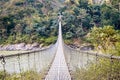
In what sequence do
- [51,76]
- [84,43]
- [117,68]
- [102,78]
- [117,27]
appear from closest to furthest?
[117,68], [102,78], [51,76], [117,27], [84,43]

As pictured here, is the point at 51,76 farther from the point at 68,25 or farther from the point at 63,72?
the point at 68,25

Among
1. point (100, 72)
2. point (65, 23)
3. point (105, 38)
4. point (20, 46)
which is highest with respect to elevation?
point (100, 72)

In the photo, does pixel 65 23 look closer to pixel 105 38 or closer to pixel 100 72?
pixel 105 38

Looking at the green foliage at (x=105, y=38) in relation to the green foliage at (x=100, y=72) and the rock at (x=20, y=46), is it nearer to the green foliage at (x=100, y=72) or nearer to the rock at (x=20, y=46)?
the green foliage at (x=100, y=72)

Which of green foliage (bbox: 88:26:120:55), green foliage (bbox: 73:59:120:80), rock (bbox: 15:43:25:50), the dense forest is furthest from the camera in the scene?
rock (bbox: 15:43:25:50)

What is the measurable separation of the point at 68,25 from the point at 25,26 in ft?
17.9

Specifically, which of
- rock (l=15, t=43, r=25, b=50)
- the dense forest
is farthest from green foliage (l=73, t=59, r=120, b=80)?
rock (l=15, t=43, r=25, b=50)

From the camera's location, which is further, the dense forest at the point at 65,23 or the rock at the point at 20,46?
the rock at the point at 20,46

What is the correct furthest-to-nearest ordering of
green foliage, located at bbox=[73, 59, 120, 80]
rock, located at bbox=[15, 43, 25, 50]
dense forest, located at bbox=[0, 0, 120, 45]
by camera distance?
rock, located at bbox=[15, 43, 25, 50]
dense forest, located at bbox=[0, 0, 120, 45]
green foliage, located at bbox=[73, 59, 120, 80]

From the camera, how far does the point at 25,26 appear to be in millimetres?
33781

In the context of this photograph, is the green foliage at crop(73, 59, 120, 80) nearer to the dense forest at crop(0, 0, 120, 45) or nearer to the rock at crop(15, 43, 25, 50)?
the dense forest at crop(0, 0, 120, 45)

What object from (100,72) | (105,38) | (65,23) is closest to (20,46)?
(65,23)

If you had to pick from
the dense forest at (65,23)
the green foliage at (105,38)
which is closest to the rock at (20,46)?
the dense forest at (65,23)

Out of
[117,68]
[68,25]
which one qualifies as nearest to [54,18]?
[68,25]
